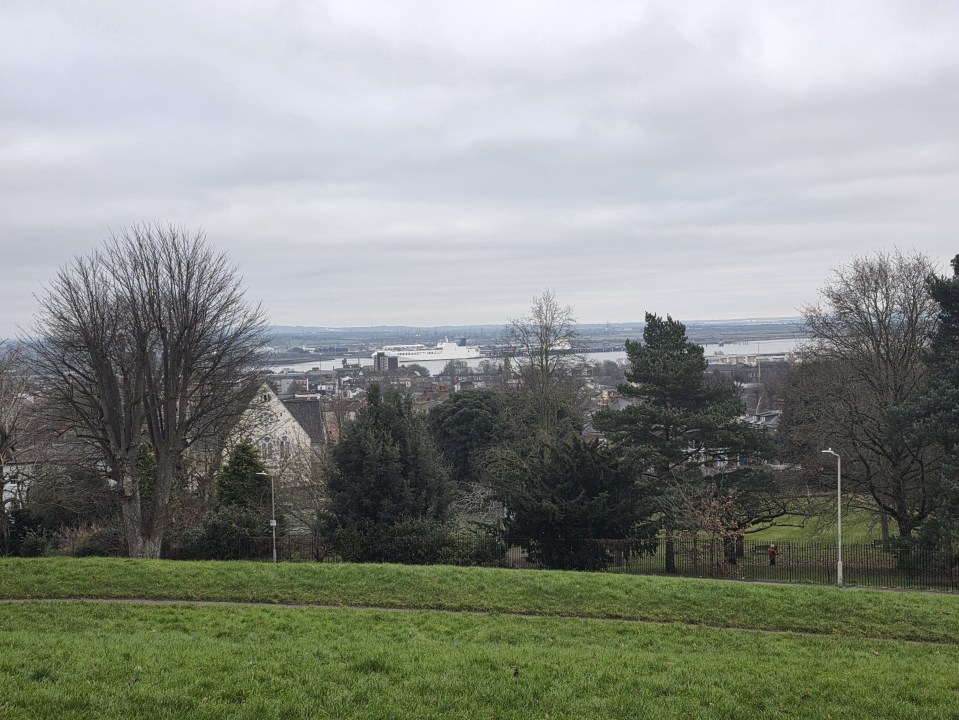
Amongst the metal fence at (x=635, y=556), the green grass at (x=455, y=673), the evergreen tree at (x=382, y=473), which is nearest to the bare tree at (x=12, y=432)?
the metal fence at (x=635, y=556)

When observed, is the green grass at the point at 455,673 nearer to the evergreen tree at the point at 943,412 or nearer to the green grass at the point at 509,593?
the green grass at the point at 509,593

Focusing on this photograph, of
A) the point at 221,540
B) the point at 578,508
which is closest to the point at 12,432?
the point at 221,540

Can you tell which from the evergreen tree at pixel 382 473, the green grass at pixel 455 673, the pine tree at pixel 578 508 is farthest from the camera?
the evergreen tree at pixel 382 473

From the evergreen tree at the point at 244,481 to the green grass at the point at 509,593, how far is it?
46.6 ft

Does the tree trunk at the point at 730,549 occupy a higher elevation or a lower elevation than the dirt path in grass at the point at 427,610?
lower

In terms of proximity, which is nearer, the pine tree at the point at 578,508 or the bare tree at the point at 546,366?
the pine tree at the point at 578,508

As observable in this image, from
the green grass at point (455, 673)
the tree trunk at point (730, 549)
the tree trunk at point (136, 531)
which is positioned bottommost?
the tree trunk at point (730, 549)

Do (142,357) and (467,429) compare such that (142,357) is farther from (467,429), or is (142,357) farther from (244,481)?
(467,429)

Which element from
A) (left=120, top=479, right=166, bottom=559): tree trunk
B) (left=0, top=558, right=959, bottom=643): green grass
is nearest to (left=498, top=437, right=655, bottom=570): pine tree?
(left=0, top=558, right=959, bottom=643): green grass

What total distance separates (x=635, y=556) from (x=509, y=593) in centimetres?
1328

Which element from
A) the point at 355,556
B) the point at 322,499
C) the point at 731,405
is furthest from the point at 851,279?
the point at 322,499

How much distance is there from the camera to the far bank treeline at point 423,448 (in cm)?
2512

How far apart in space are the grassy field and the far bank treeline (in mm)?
8554

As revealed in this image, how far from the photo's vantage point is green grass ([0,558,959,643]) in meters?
13.7
